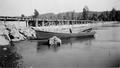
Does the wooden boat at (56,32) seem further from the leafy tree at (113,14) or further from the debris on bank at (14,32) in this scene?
the leafy tree at (113,14)

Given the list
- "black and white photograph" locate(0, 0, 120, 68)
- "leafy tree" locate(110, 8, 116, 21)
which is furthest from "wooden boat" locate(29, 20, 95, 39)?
"leafy tree" locate(110, 8, 116, 21)

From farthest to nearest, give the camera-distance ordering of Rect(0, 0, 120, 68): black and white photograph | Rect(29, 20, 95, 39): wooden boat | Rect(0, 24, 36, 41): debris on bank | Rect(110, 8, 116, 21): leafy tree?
Rect(110, 8, 116, 21): leafy tree < Rect(29, 20, 95, 39): wooden boat < Rect(0, 24, 36, 41): debris on bank < Rect(0, 0, 120, 68): black and white photograph

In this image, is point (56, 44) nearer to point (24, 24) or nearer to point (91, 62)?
point (91, 62)

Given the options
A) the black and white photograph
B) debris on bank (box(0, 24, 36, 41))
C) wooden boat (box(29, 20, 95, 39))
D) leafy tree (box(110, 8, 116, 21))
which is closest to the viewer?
the black and white photograph

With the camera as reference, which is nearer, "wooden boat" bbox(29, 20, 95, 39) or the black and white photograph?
the black and white photograph

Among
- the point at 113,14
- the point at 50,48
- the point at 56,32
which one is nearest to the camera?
the point at 50,48

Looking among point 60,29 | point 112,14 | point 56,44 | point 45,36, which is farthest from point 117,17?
point 56,44

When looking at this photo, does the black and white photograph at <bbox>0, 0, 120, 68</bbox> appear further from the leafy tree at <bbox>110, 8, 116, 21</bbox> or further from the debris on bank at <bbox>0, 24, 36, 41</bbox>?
the leafy tree at <bbox>110, 8, 116, 21</bbox>

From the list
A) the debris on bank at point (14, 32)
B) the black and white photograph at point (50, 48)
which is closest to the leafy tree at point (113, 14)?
the black and white photograph at point (50, 48)

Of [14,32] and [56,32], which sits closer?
[14,32]

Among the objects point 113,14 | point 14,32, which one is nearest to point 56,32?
point 14,32

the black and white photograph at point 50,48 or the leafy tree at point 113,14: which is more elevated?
the leafy tree at point 113,14

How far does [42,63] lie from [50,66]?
1.33m

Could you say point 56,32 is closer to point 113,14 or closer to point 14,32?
point 14,32
